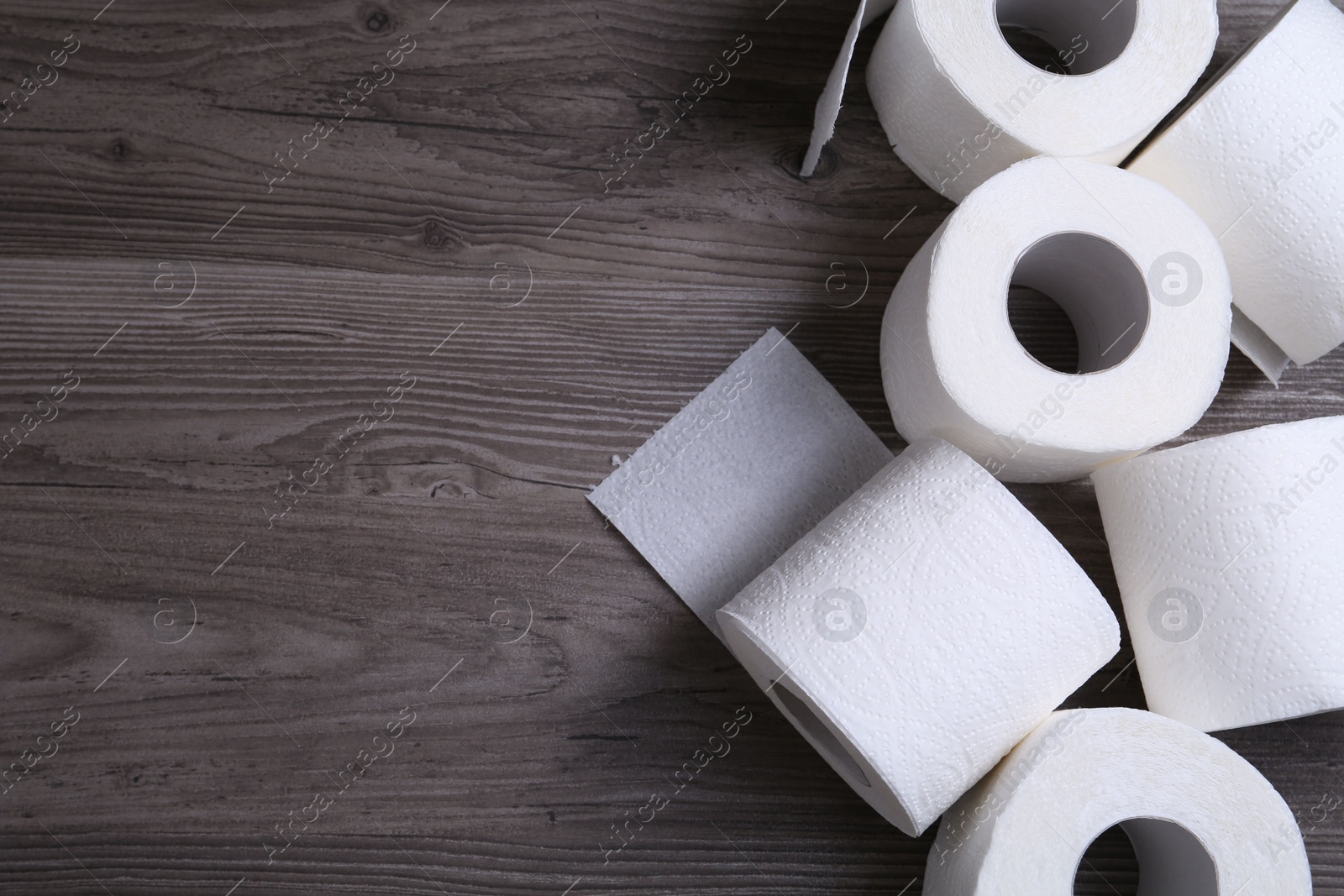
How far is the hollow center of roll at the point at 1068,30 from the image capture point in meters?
0.77

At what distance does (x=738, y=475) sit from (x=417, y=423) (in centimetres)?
31

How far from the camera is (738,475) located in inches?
32.5

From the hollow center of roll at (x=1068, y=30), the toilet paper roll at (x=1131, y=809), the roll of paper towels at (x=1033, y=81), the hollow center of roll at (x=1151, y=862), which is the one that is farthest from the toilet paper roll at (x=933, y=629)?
the hollow center of roll at (x=1068, y=30)

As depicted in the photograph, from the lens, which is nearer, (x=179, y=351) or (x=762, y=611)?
(x=762, y=611)

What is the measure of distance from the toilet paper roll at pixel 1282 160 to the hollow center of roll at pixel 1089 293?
12 centimetres

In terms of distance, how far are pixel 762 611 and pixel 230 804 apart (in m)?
0.53

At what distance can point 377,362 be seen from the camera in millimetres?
851

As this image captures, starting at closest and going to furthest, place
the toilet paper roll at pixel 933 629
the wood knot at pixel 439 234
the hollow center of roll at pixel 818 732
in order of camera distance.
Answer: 1. the toilet paper roll at pixel 933 629
2. the hollow center of roll at pixel 818 732
3. the wood knot at pixel 439 234

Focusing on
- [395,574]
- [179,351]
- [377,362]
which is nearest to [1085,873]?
[395,574]

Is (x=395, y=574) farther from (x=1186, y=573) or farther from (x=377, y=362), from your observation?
(x=1186, y=573)

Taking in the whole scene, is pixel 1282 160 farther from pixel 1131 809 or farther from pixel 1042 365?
pixel 1131 809

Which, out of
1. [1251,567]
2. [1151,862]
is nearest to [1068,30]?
[1251,567]

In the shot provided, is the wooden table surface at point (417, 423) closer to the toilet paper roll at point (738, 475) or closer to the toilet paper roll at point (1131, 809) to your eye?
the toilet paper roll at point (738, 475)

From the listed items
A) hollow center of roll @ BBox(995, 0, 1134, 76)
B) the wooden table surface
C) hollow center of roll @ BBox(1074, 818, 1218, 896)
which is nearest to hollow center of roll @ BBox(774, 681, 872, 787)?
the wooden table surface
